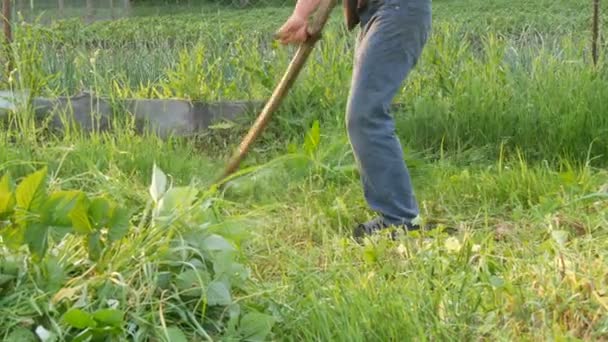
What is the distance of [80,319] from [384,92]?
1.64 m

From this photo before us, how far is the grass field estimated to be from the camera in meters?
2.21

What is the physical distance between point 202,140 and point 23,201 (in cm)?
294

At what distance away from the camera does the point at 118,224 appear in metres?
2.26

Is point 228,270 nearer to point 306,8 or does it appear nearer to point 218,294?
point 218,294

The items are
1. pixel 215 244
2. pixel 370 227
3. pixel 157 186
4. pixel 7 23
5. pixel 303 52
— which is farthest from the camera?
pixel 7 23

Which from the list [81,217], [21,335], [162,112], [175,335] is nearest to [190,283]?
[175,335]

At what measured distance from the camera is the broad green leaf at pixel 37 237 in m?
2.18

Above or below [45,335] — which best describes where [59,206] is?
above

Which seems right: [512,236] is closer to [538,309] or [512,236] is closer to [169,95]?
[538,309]

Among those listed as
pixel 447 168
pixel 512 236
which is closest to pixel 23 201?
pixel 512 236

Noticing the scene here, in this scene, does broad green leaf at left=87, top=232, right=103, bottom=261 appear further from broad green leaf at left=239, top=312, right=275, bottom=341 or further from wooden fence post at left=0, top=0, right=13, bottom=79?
wooden fence post at left=0, top=0, right=13, bottom=79

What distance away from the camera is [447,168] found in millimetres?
4266

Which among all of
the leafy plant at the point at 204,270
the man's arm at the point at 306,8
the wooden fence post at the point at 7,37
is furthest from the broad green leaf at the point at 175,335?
the wooden fence post at the point at 7,37

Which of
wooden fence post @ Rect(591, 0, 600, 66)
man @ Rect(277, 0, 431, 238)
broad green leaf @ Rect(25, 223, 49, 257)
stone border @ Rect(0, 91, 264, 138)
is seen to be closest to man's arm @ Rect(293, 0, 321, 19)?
man @ Rect(277, 0, 431, 238)
